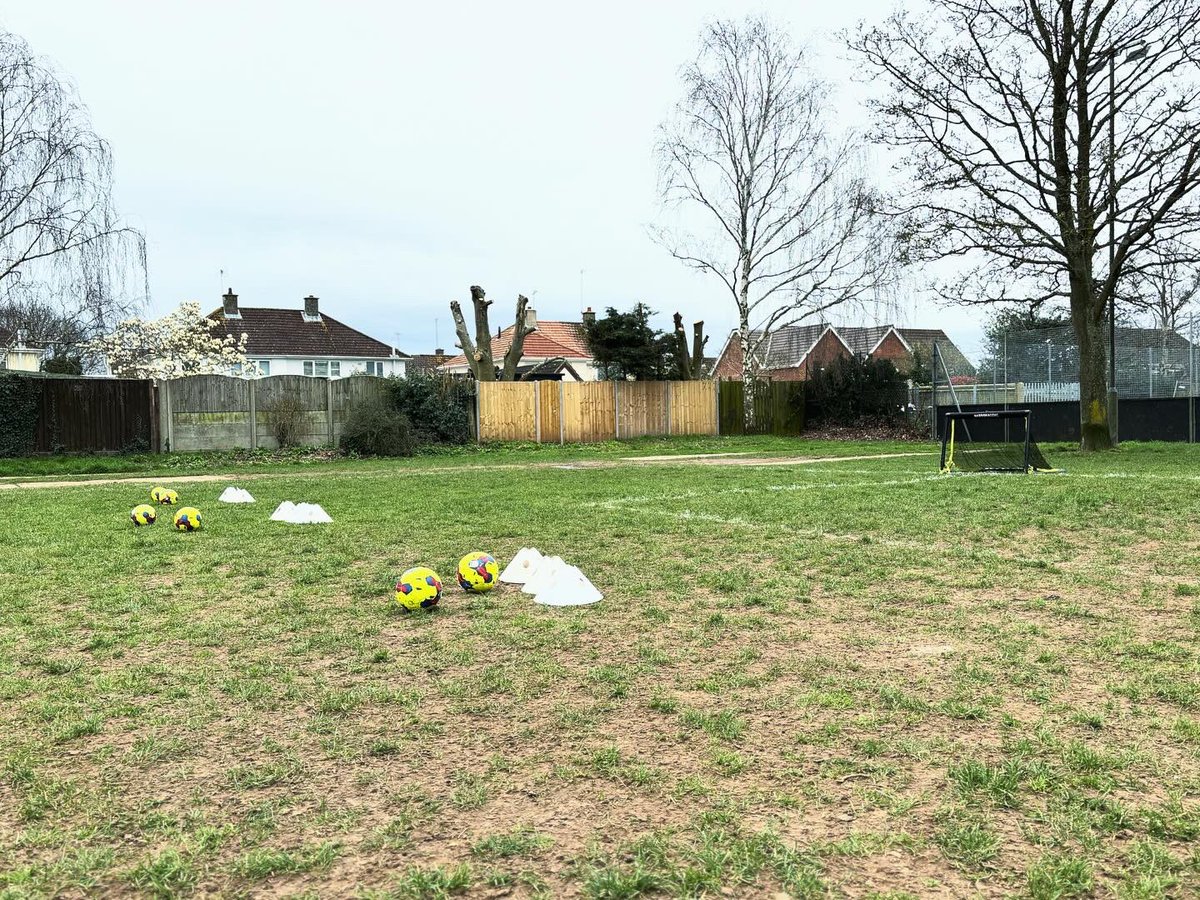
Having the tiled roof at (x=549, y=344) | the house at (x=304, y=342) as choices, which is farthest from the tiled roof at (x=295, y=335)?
the tiled roof at (x=549, y=344)

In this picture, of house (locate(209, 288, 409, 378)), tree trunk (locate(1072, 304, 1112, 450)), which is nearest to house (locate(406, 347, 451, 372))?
house (locate(209, 288, 409, 378))

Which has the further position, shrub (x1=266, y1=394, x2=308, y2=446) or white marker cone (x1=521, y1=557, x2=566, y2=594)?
shrub (x1=266, y1=394, x2=308, y2=446)

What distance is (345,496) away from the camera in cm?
1200

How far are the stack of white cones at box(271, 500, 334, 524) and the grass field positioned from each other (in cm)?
193

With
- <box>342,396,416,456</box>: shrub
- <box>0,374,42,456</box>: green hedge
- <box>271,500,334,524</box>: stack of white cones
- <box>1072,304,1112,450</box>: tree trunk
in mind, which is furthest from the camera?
<box>342,396,416,456</box>: shrub

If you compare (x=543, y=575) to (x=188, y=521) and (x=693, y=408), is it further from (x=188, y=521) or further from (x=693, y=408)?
(x=693, y=408)

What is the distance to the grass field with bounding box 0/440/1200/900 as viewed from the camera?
90.4 inches

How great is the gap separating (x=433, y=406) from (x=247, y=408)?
184 inches

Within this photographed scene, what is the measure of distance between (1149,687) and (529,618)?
2.94 metres

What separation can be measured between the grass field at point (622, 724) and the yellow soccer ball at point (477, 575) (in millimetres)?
229

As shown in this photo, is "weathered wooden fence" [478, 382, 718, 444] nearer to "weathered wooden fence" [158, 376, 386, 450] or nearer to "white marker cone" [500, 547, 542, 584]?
"weathered wooden fence" [158, 376, 386, 450]

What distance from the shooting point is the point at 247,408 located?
22.6 metres

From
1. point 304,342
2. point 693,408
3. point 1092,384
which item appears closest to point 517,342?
point 693,408

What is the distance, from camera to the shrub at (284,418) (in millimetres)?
22766
